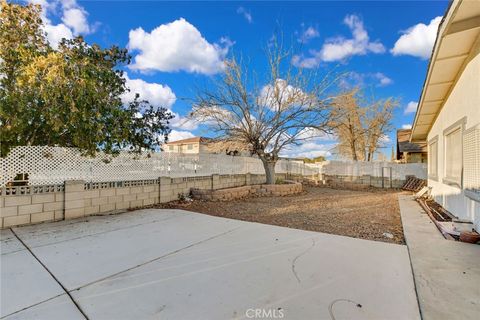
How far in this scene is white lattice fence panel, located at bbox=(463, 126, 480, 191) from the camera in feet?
15.2

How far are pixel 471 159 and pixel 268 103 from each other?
318 inches

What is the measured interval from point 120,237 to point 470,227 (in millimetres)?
6857

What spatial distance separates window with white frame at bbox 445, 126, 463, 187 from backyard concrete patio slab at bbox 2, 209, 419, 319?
11.4 feet

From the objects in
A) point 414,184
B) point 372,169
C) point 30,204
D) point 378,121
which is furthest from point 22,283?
point 378,121

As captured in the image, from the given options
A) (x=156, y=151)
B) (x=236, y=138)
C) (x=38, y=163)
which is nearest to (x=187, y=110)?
(x=236, y=138)

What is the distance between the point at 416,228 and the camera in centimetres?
553

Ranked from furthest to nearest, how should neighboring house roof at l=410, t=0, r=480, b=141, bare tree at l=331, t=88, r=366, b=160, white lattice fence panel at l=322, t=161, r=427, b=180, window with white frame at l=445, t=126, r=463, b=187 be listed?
bare tree at l=331, t=88, r=366, b=160, white lattice fence panel at l=322, t=161, r=427, b=180, window with white frame at l=445, t=126, r=463, b=187, neighboring house roof at l=410, t=0, r=480, b=141

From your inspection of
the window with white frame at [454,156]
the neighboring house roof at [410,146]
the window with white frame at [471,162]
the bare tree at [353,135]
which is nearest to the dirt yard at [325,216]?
the window with white frame at [471,162]

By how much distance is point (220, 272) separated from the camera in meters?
3.20

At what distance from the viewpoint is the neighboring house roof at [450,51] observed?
14.1 feet

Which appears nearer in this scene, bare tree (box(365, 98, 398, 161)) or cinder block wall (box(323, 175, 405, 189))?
cinder block wall (box(323, 175, 405, 189))

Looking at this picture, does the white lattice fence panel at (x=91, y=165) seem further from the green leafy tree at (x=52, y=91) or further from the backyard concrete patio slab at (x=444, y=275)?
the backyard concrete patio slab at (x=444, y=275)

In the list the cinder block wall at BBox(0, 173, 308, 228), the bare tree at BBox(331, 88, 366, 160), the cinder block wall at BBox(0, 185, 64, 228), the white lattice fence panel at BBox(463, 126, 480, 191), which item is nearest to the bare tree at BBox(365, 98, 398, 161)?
the bare tree at BBox(331, 88, 366, 160)

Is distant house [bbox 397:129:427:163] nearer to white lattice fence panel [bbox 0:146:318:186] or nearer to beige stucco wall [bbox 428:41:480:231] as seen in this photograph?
beige stucco wall [bbox 428:41:480:231]
